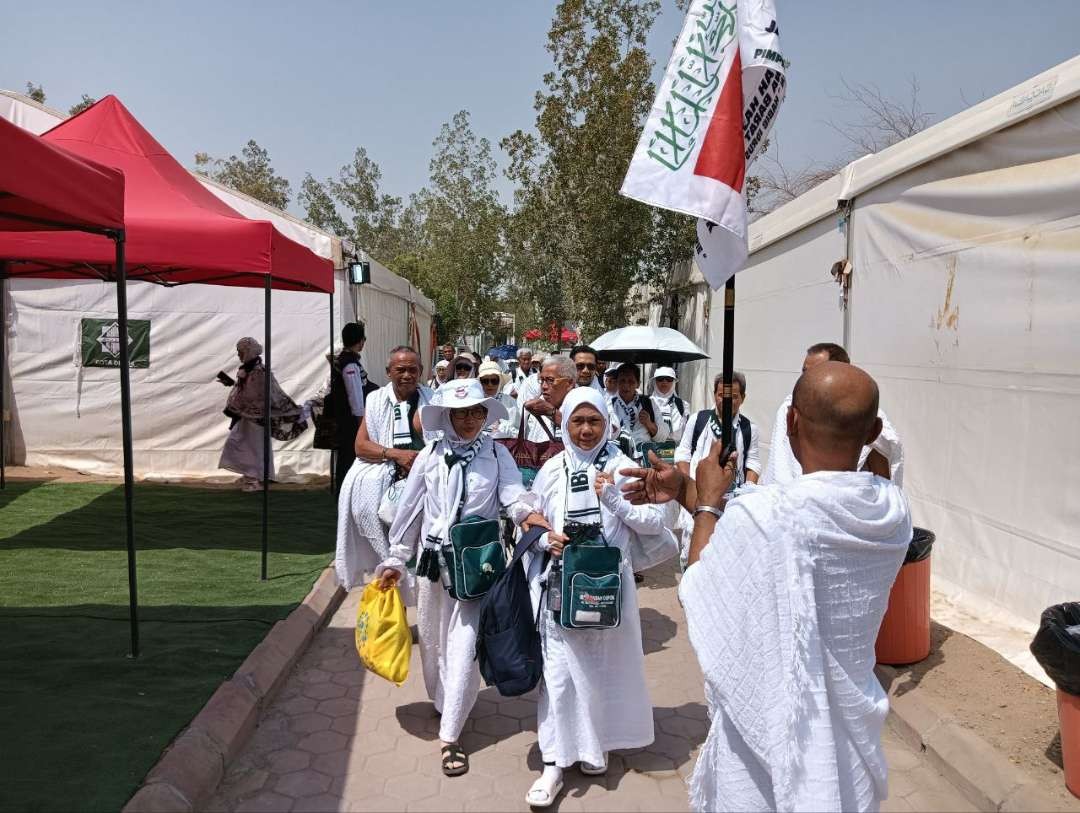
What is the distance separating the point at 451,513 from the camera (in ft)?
13.2

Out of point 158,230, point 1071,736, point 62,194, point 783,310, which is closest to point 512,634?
point 1071,736

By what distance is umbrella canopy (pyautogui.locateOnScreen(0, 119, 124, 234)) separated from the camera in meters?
3.36

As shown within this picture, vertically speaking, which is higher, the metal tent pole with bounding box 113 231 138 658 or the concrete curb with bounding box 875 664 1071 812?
the metal tent pole with bounding box 113 231 138 658

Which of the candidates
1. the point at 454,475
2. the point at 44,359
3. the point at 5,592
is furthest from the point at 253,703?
the point at 44,359

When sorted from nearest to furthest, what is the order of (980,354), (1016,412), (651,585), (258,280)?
(1016,412) < (980,354) < (651,585) < (258,280)

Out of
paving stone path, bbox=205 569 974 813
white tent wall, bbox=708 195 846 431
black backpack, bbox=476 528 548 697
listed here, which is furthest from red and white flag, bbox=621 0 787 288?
white tent wall, bbox=708 195 846 431

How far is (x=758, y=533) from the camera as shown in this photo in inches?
72.2

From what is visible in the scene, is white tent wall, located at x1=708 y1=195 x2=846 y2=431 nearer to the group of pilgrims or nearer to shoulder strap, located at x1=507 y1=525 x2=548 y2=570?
the group of pilgrims

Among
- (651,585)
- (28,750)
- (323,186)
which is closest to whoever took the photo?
(28,750)

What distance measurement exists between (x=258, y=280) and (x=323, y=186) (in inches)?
1627

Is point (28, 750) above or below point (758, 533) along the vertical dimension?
below

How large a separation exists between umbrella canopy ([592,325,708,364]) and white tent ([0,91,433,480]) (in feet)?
14.0

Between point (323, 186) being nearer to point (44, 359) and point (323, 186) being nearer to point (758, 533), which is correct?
point (44, 359)

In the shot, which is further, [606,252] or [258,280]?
[606,252]
